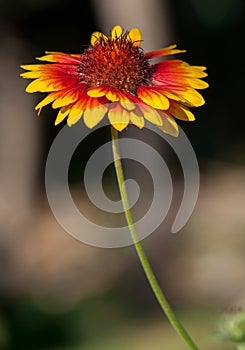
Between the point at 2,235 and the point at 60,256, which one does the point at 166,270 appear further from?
the point at 2,235

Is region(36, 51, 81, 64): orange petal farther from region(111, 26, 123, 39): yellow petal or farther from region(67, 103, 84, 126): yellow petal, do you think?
region(67, 103, 84, 126): yellow petal

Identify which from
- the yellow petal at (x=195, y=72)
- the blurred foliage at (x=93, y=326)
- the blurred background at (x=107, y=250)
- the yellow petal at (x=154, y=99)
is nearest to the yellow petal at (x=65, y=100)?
the yellow petal at (x=154, y=99)

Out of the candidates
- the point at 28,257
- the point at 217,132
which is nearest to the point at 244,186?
the point at 217,132

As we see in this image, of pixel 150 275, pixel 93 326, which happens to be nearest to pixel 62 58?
pixel 150 275

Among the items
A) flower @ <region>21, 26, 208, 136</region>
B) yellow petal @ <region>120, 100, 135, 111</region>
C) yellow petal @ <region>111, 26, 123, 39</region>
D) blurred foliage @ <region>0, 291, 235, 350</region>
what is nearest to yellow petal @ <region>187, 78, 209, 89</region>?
flower @ <region>21, 26, 208, 136</region>

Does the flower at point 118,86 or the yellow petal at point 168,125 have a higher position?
the flower at point 118,86

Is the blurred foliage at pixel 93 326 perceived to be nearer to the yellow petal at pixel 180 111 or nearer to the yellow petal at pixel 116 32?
the yellow petal at pixel 116 32

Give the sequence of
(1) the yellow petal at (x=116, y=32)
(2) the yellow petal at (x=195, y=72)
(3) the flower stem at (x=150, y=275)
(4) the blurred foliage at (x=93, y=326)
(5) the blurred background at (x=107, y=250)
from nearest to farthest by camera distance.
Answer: (3) the flower stem at (x=150, y=275) → (2) the yellow petal at (x=195, y=72) → (1) the yellow petal at (x=116, y=32) → (4) the blurred foliage at (x=93, y=326) → (5) the blurred background at (x=107, y=250)
